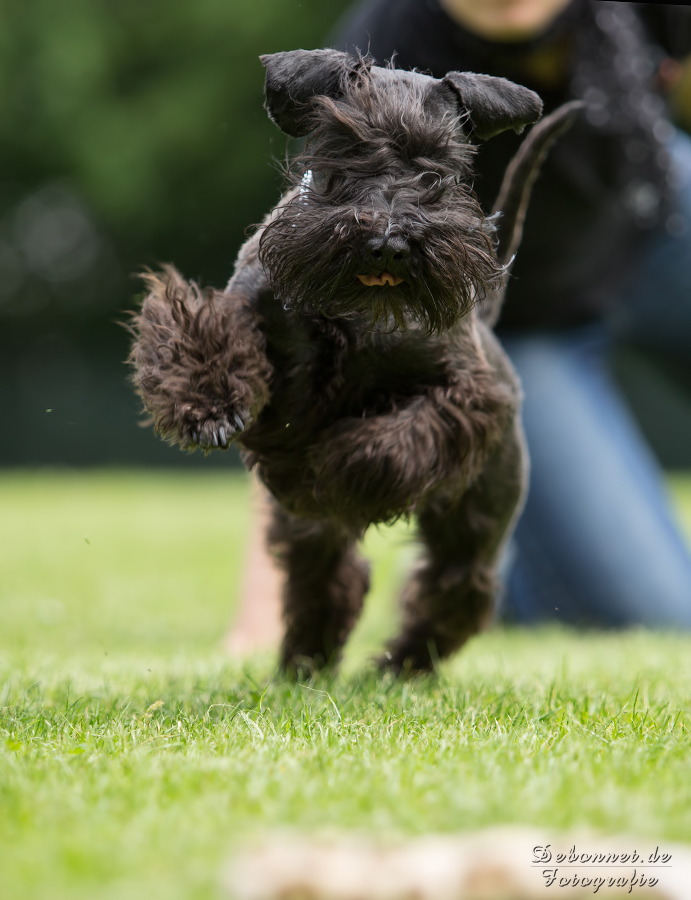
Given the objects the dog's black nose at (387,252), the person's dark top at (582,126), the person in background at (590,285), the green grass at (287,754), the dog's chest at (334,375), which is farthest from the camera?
the person in background at (590,285)

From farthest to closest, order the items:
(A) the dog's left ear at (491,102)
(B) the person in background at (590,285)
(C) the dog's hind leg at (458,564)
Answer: (B) the person in background at (590,285) < (C) the dog's hind leg at (458,564) < (A) the dog's left ear at (491,102)

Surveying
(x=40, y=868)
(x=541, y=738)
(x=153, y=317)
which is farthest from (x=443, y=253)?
(x=40, y=868)

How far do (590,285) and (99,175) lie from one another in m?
17.1

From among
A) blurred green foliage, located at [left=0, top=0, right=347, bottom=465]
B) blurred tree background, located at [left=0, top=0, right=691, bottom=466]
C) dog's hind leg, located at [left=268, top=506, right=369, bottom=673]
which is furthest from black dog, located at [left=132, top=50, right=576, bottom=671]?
blurred green foliage, located at [left=0, top=0, right=347, bottom=465]

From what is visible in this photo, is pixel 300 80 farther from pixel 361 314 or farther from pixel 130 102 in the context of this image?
pixel 130 102

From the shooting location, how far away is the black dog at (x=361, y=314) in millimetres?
2400

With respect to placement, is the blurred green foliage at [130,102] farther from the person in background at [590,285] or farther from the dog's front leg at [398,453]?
the dog's front leg at [398,453]

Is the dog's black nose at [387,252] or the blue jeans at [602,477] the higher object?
the dog's black nose at [387,252]

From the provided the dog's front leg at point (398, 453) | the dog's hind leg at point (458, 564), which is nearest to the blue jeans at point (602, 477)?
the dog's hind leg at point (458, 564)

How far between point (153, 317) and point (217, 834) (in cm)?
145

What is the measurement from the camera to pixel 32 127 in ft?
69.8

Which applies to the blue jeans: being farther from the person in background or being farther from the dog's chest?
the dog's chest

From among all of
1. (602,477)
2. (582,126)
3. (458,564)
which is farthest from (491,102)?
(602,477)

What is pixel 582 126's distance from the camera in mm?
4551
